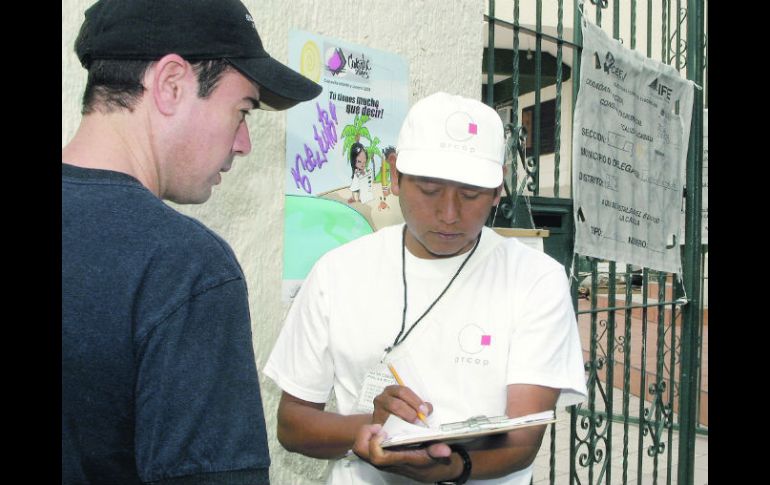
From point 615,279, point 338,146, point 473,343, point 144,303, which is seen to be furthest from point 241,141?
point 615,279

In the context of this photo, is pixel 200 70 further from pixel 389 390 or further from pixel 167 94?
pixel 389 390

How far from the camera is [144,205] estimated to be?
1.00m

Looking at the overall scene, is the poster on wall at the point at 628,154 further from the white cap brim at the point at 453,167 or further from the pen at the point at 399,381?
the pen at the point at 399,381

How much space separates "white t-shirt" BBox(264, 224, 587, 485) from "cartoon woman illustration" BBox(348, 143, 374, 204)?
0.57 meters

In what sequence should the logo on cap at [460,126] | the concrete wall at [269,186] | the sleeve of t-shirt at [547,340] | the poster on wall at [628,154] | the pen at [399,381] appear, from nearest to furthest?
1. the pen at [399,381]
2. the sleeve of t-shirt at [547,340]
3. the logo on cap at [460,126]
4. the concrete wall at [269,186]
5. the poster on wall at [628,154]

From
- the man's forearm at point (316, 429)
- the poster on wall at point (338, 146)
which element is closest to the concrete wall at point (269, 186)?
the poster on wall at point (338, 146)

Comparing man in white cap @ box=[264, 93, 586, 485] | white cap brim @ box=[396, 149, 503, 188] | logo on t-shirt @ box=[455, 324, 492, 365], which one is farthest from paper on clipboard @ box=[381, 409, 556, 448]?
white cap brim @ box=[396, 149, 503, 188]

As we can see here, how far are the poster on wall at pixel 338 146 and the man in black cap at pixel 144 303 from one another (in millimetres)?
1148

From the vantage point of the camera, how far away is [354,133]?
97.7 inches

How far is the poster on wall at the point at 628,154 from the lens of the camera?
11.1 feet

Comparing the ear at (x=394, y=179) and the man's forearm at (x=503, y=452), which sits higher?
→ the ear at (x=394, y=179)

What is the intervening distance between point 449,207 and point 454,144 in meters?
0.16

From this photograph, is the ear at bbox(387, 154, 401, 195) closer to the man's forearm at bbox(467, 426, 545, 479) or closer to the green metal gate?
the man's forearm at bbox(467, 426, 545, 479)
